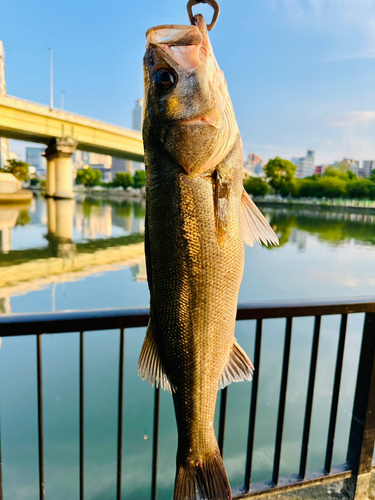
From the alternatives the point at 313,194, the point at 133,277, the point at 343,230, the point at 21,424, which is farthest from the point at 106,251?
the point at 313,194

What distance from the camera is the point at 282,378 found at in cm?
220

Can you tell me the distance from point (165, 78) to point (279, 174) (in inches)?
1827

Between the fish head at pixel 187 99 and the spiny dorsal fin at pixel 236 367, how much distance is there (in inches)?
23.6

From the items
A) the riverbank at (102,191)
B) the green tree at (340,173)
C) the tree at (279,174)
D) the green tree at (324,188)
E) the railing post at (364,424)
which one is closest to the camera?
the railing post at (364,424)

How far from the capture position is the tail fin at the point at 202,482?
1051mm

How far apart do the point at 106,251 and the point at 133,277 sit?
18.6ft

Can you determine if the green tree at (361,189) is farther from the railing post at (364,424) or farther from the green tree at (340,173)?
the railing post at (364,424)

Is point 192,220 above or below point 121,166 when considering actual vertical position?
below

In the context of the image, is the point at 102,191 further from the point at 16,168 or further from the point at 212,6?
the point at 212,6

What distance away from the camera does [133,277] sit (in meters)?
17.0

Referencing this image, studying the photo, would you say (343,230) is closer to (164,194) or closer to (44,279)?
(44,279)

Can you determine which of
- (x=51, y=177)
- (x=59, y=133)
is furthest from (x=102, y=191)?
(x=59, y=133)

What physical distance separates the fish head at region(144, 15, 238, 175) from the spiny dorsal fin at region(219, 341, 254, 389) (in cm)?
60

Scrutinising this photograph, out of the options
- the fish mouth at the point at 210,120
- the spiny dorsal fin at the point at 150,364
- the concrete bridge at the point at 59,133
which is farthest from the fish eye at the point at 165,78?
the concrete bridge at the point at 59,133
